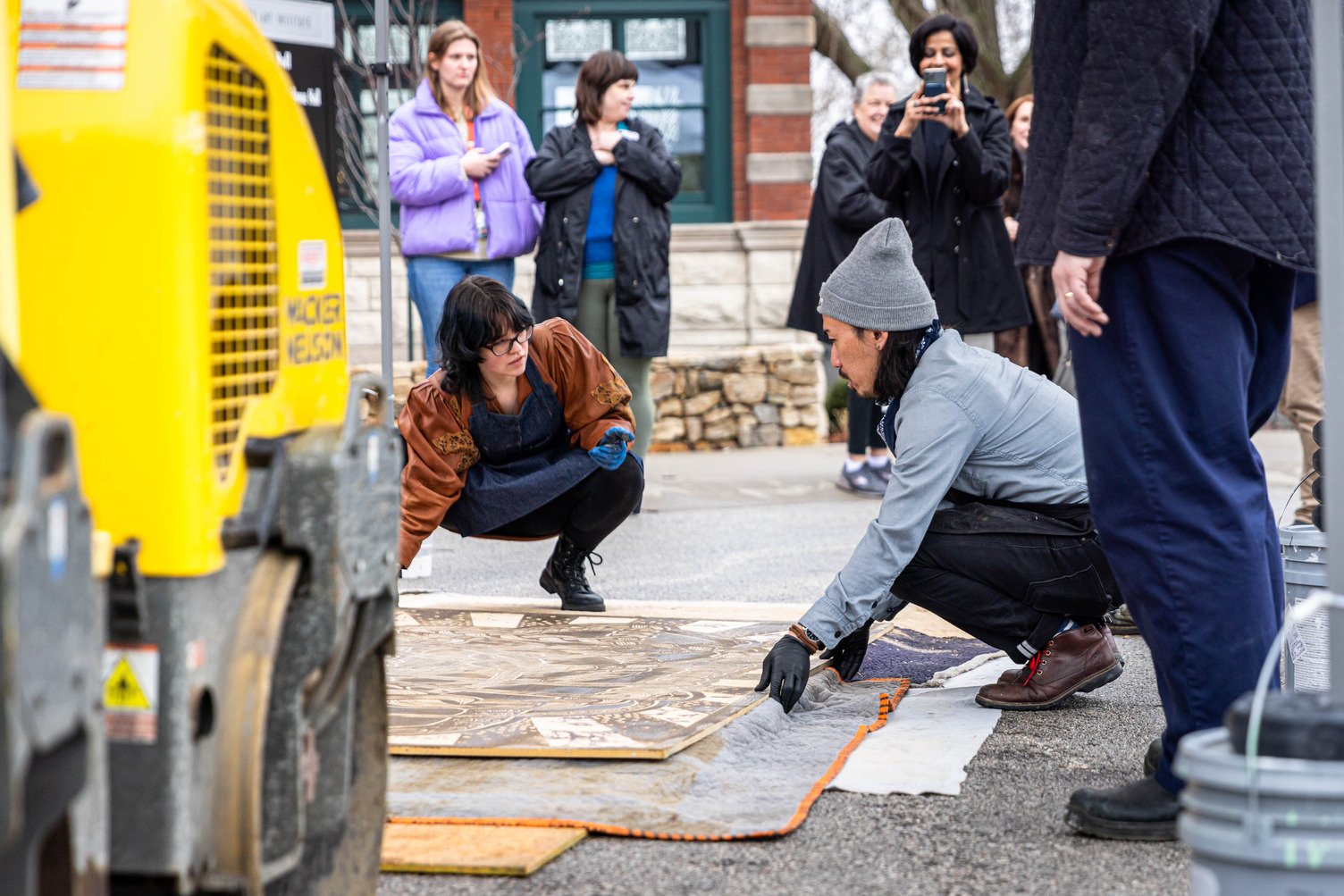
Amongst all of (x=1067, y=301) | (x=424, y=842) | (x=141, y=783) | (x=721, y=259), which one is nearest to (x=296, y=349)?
(x=141, y=783)

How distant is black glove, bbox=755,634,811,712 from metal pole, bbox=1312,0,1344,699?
1494 mm

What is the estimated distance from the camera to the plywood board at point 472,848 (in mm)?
2385

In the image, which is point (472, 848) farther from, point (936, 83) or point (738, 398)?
point (738, 398)

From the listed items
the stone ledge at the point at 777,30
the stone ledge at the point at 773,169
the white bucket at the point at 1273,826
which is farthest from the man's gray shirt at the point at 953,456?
the stone ledge at the point at 777,30

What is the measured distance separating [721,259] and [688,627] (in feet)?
23.8

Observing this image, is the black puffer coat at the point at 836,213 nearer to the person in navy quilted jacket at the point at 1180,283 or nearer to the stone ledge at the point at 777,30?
the person in navy quilted jacket at the point at 1180,283

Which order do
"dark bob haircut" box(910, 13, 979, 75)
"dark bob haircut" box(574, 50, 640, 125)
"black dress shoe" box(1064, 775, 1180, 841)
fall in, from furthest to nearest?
"dark bob haircut" box(574, 50, 640, 125), "dark bob haircut" box(910, 13, 979, 75), "black dress shoe" box(1064, 775, 1180, 841)

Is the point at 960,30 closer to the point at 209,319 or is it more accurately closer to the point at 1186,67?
the point at 1186,67

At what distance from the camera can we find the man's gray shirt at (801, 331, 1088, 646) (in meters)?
3.28

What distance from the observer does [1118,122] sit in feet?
7.84

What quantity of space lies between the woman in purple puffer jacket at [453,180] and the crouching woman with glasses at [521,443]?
1654 mm

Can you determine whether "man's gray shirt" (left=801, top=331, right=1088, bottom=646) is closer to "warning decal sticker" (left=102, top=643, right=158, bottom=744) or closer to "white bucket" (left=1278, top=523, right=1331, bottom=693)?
"white bucket" (left=1278, top=523, right=1331, bottom=693)

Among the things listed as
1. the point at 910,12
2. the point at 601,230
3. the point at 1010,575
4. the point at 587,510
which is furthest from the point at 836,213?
the point at 910,12

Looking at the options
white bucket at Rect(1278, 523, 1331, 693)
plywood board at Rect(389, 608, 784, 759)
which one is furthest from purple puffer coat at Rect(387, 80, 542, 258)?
white bucket at Rect(1278, 523, 1331, 693)
